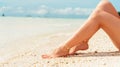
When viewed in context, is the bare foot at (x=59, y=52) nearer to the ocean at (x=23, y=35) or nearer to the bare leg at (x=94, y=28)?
the bare leg at (x=94, y=28)

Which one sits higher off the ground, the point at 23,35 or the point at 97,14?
the point at 23,35

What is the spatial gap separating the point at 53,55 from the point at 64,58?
0.68ft

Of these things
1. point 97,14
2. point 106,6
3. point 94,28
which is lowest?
point 94,28

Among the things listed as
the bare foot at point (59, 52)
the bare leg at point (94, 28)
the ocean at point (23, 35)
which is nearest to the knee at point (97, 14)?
the bare leg at point (94, 28)

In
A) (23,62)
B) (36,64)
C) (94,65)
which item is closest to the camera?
(94,65)

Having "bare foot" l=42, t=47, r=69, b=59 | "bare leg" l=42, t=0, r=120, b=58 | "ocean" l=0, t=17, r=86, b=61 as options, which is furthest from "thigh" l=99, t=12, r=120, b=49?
"ocean" l=0, t=17, r=86, b=61

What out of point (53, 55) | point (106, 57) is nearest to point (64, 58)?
point (53, 55)

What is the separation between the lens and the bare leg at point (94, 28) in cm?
582

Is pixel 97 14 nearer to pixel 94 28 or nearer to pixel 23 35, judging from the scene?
pixel 94 28

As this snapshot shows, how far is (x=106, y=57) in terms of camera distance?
580 centimetres

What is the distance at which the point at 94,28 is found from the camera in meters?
5.85

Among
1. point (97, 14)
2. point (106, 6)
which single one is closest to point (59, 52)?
point (97, 14)

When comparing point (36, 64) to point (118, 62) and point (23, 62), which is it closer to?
point (23, 62)

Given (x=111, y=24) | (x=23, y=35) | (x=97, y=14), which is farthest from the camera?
(x=23, y=35)
